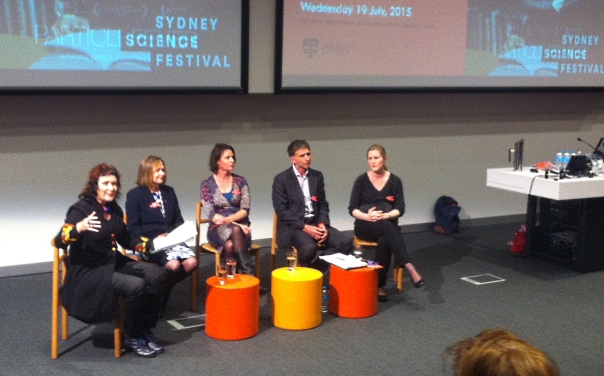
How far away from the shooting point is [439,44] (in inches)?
270

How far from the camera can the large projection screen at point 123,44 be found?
5.23 metres

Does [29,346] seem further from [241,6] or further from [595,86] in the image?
[595,86]

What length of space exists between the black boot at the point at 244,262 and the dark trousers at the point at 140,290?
0.78 m

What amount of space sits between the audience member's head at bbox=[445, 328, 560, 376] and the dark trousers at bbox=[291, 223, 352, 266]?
11.7 feet

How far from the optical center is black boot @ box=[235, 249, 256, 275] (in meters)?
4.95

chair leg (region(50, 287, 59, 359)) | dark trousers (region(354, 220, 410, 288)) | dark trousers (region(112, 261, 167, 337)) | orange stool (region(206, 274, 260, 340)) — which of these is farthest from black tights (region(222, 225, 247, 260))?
chair leg (region(50, 287, 59, 359))

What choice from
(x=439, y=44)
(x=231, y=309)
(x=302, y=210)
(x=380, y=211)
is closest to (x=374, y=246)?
(x=380, y=211)

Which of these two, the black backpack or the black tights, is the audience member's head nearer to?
the black tights

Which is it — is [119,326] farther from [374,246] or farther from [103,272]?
[374,246]

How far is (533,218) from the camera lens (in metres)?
6.31

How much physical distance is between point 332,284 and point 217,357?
1.05 meters

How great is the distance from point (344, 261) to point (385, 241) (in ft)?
1.45

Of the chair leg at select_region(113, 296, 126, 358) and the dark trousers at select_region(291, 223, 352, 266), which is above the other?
the dark trousers at select_region(291, 223, 352, 266)

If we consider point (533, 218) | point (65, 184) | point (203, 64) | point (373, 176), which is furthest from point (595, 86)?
point (65, 184)
